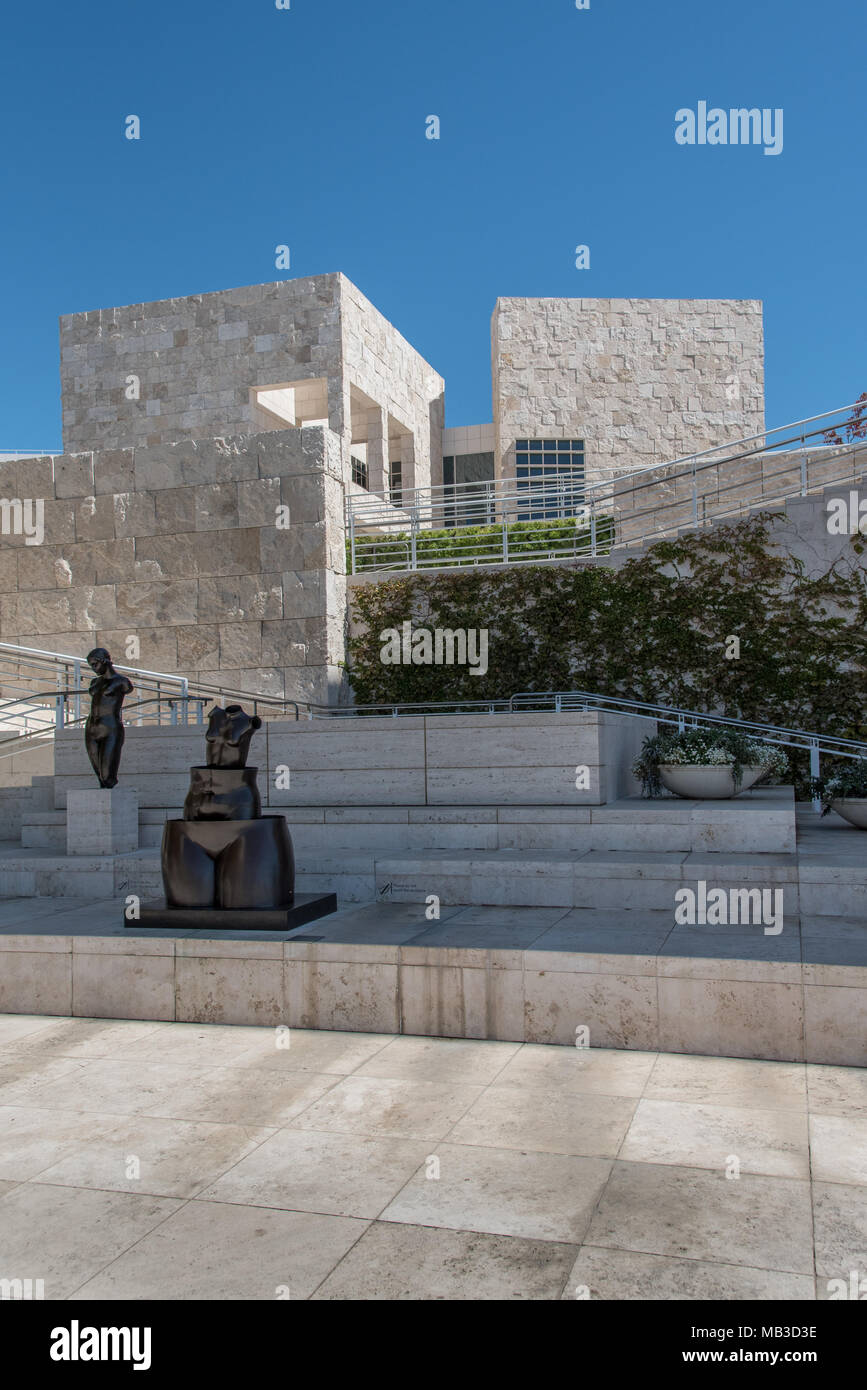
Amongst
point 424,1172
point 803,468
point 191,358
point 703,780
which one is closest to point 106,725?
point 703,780

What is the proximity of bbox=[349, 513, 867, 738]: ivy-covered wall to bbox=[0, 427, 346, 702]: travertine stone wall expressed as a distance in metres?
1.21

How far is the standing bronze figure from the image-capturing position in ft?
34.0

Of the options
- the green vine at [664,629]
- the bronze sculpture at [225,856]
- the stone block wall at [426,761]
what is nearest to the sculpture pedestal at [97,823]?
the stone block wall at [426,761]

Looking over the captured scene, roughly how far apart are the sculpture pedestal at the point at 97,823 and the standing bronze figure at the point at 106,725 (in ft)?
0.83

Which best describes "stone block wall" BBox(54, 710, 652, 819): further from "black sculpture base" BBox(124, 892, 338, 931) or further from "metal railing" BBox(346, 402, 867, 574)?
"metal railing" BBox(346, 402, 867, 574)

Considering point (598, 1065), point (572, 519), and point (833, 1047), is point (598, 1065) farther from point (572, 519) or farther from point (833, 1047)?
point (572, 519)

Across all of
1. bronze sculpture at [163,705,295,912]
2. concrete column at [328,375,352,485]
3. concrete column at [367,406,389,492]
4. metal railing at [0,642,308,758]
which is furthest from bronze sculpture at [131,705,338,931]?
concrete column at [367,406,389,492]

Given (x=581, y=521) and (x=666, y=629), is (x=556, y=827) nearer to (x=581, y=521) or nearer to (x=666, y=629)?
(x=666, y=629)

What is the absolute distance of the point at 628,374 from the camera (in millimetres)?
27938

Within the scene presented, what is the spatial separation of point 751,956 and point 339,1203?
3.15 m

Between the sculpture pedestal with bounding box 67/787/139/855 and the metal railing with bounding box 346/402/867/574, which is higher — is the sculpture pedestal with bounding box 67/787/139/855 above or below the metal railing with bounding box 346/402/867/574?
below

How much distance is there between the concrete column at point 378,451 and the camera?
2581 cm

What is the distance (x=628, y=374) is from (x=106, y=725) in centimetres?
2172

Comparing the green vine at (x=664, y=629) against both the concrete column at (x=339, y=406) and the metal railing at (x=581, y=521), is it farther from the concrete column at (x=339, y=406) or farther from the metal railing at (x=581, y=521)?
the concrete column at (x=339, y=406)
